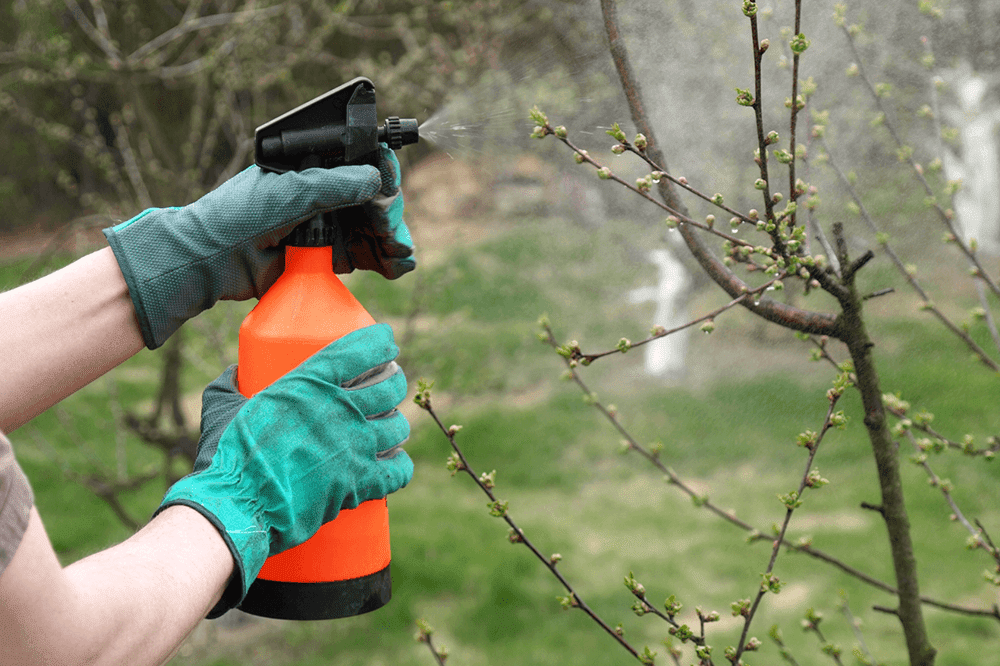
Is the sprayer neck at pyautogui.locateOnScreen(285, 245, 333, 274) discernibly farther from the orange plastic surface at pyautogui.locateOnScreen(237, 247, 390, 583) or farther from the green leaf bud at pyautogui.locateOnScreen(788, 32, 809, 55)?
the green leaf bud at pyautogui.locateOnScreen(788, 32, 809, 55)

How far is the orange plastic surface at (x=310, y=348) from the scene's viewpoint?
1229 millimetres

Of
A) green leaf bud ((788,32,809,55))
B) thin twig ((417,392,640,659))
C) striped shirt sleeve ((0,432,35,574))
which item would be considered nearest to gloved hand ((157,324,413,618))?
thin twig ((417,392,640,659))

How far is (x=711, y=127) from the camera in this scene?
5.10 metres

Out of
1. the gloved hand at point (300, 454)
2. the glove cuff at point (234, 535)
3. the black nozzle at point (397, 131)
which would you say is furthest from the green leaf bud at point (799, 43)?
the glove cuff at point (234, 535)

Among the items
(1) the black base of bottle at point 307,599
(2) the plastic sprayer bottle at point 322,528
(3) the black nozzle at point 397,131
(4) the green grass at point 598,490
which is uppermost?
(3) the black nozzle at point 397,131

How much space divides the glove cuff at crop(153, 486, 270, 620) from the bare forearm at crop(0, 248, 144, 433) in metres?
0.21

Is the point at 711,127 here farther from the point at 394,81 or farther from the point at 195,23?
the point at 195,23

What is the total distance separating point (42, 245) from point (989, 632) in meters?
9.31

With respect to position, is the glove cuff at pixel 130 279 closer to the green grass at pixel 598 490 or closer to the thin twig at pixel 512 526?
the thin twig at pixel 512 526

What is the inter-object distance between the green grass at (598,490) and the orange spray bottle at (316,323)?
1.92 m

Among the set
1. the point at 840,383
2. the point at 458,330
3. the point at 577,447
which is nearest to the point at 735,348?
the point at 577,447

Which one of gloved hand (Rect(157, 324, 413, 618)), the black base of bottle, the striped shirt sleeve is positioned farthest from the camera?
the black base of bottle

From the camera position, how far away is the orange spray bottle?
123 centimetres

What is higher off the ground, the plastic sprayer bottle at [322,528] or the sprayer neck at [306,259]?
the sprayer neck at [306,259]
